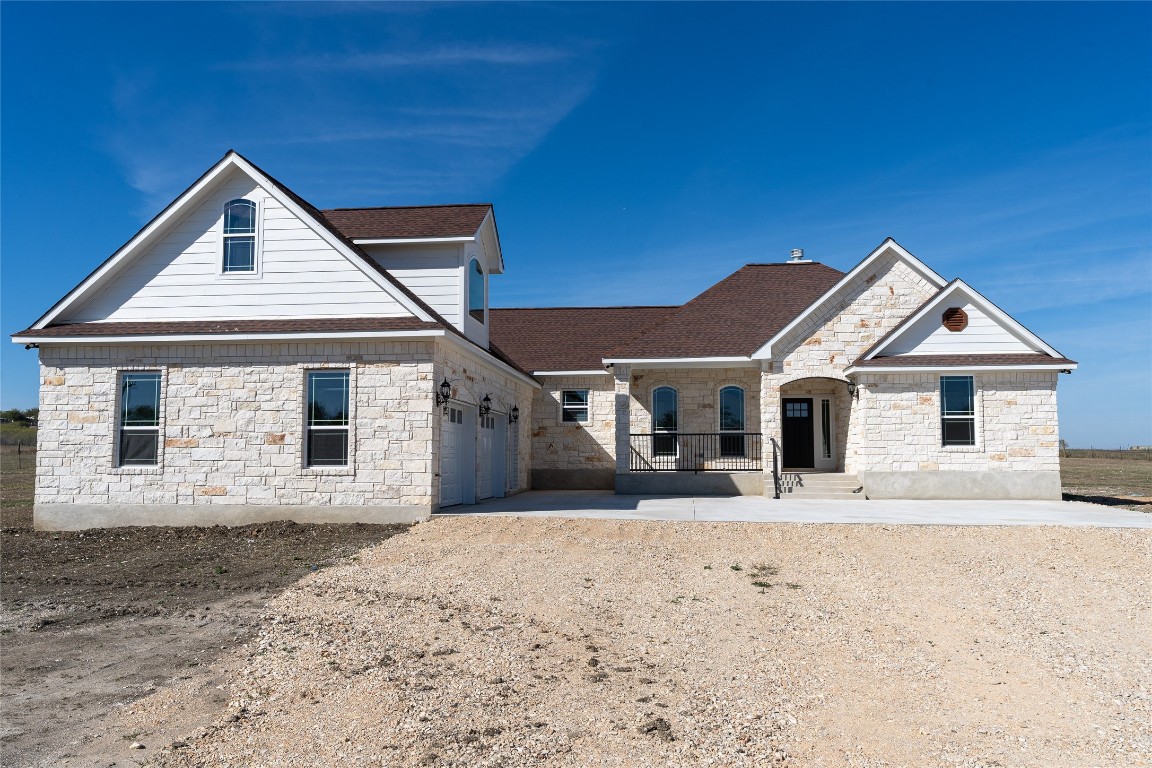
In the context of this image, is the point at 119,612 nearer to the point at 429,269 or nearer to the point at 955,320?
the point at 429,269

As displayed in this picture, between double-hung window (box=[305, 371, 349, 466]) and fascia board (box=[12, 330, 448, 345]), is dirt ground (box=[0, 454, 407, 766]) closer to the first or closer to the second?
double-hung window (box=[305, 371, 349, 466])

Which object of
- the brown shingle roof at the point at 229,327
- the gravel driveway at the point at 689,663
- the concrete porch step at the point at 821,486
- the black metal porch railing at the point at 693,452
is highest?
the brown shingle roof at the point at 229,327

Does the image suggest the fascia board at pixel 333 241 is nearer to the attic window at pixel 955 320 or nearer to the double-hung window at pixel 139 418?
the double-hung window at pixel 139 418

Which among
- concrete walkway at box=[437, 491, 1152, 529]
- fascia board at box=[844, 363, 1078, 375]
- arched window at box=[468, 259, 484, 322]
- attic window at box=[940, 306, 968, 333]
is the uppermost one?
arched window at box=[468, 259, 484, 322]

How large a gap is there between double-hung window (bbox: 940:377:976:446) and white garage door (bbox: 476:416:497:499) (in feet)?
33.6

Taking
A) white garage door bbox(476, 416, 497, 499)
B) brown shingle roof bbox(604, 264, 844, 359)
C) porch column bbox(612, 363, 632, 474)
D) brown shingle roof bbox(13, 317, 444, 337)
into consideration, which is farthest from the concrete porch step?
brown shingle roof bbox(13, 317, 444, 337)

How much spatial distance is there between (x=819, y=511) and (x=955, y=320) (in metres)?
6.17

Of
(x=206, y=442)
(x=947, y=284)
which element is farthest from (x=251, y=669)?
(x=947, y=284)

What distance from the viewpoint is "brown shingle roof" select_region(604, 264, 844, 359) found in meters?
19.8

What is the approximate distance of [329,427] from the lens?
13.8 m

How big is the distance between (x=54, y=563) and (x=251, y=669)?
682cm

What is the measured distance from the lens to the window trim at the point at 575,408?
22984 mm

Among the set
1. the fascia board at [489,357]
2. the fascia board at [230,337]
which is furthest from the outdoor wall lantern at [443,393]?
the fascia board at [230,337]

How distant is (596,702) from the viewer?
550 centimetres
